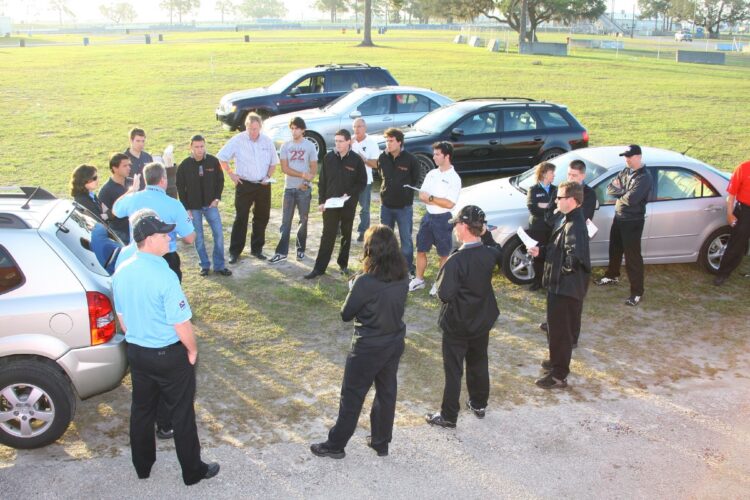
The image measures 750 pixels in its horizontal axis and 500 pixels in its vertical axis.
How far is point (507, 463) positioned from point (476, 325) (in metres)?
1.01

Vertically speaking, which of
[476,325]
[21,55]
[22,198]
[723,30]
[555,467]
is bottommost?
[555,467]

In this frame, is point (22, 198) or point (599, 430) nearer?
point (599, 430)

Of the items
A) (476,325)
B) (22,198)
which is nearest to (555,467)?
(476,325)

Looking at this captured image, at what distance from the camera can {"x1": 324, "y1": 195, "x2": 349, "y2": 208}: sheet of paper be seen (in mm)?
8367

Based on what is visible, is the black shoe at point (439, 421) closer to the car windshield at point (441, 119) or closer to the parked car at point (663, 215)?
the parked car at point (663, 215)

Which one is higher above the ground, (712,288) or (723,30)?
(723,30)

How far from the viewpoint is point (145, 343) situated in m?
4.26

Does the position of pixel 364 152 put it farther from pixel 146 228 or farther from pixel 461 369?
pixel 146 228

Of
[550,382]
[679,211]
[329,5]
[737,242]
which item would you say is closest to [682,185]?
[679,211]

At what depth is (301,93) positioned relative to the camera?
1753 centimetres

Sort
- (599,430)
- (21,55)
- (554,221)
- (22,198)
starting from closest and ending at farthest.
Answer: (599,430) → (22,198) → (554,221) → (21,55)

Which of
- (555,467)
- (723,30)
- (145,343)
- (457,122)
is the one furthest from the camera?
(723,30)

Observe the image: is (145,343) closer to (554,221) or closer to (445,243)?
(445,243)

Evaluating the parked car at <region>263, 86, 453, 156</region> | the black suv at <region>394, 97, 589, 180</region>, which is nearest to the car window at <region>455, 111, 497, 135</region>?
the black suv at <region>394, 97, 589, 180</region>
